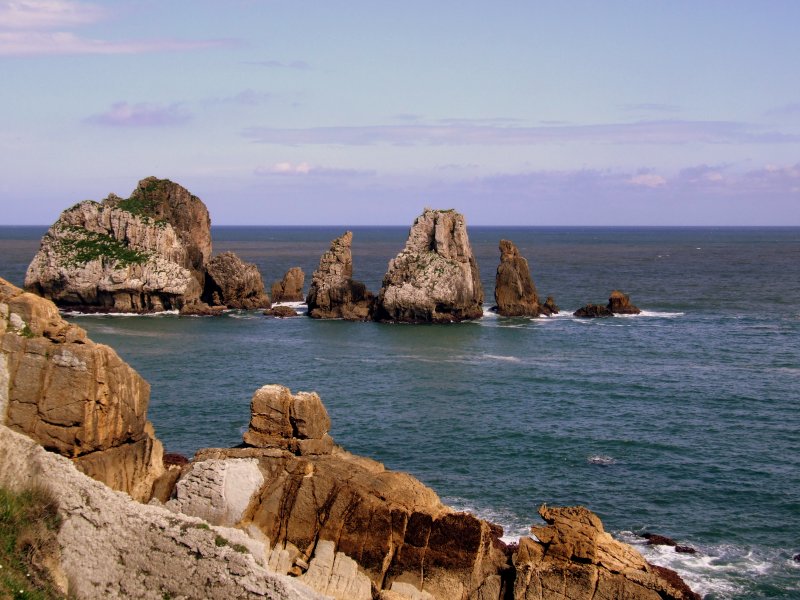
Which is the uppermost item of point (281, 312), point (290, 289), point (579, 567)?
point (290, 289)

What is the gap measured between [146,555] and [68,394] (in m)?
5.74

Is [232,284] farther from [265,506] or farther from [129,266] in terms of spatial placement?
[265,506]

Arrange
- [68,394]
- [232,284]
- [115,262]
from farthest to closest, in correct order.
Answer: [232,284], [115,262], [68,394]

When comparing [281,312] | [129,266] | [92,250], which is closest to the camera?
[129,266]

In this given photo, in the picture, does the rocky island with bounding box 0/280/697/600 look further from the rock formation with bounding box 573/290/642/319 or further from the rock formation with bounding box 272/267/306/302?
the rock formation with bounding box 272/267/306/302

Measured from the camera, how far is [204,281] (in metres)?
111

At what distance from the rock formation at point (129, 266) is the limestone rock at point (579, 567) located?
80411 millimetres

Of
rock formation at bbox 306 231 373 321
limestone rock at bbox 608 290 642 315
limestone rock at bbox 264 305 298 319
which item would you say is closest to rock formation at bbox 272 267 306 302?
limestone rock at bbox 264 305 298 319

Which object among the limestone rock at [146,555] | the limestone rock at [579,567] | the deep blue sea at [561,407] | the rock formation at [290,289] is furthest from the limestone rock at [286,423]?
the rock formation at [290,289]

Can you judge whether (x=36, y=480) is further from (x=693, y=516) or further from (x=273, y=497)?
(x=693, y=516)

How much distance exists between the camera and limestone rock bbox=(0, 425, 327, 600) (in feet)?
77.1

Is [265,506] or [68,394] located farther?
[265,506]

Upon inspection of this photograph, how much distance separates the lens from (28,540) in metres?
23.6

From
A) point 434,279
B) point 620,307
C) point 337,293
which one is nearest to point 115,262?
point 337,293
